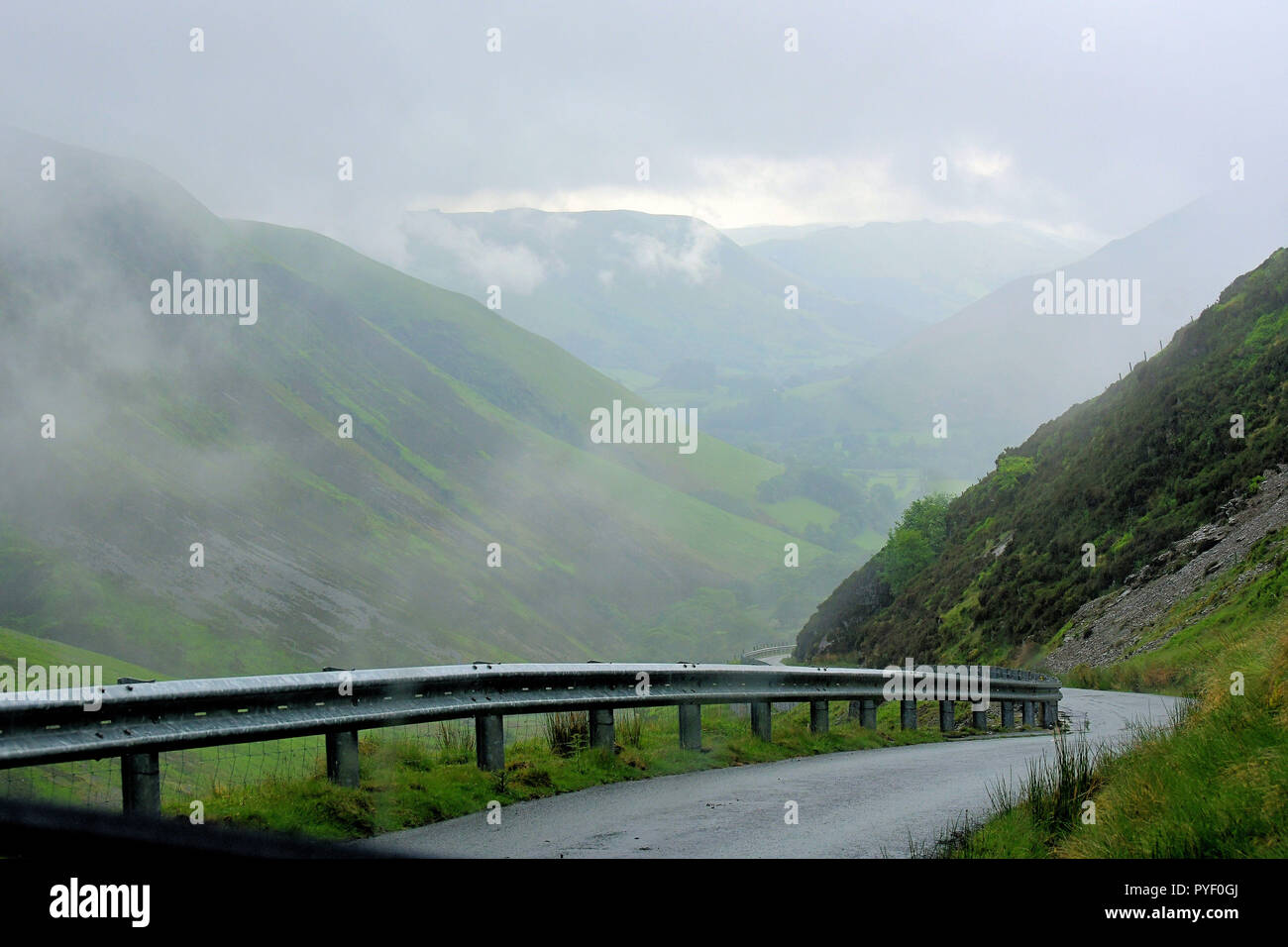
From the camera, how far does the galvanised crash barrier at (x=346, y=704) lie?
6500 mm

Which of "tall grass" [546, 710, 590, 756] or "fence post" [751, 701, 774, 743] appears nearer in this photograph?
"tall grass" [546, 710, 590, 756]

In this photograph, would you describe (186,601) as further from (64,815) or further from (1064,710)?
(64,815)

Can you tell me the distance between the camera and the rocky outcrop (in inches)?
1542

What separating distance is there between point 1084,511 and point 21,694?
5435 cm

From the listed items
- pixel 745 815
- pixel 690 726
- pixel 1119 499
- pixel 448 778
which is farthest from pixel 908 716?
pixel 1119 499

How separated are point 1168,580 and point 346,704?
39425 millimetres

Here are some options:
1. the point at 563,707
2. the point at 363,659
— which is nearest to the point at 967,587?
the point at 563,707

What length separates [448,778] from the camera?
954cm

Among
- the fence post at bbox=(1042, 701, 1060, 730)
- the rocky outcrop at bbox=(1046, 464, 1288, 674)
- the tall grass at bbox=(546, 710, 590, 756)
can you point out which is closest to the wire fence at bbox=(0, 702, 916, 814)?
the tall grass at bbox=(546, 710, 590, 756)

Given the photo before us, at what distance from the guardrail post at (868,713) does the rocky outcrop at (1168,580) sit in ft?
73.2

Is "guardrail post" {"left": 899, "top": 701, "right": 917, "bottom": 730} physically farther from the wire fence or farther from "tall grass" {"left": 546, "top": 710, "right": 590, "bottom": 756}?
"tall grass" {"left": 546, "top": 710, "right": 590, "bottom": 756}

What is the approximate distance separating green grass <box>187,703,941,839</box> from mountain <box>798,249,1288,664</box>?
99.8 ft

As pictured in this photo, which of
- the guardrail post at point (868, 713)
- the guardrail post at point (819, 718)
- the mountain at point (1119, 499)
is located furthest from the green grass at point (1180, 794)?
the mountain at point (1119, 499)
